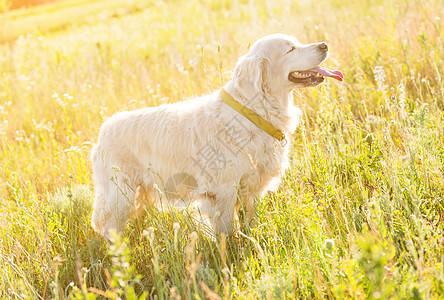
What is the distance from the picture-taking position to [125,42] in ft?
29.0

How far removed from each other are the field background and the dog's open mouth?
0.18m

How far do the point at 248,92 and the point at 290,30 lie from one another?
3465 mm

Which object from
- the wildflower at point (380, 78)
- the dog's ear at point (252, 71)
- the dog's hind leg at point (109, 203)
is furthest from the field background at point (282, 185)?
the dog's ear at point (252, 71)

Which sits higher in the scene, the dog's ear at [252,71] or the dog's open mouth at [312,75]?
the dog's ear at [252,71]

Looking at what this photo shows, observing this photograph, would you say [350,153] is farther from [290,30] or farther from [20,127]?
[20,127]

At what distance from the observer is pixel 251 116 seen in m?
2.76

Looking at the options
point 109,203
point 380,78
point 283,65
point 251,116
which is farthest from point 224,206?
point 380,78

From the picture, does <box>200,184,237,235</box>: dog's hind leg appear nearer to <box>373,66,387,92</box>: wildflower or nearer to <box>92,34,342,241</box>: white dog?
<box>92,34,342,241</box>: white dog

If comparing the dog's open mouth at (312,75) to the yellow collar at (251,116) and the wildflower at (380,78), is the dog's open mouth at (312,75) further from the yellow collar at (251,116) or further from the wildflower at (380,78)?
the yellow collar at (251,116)

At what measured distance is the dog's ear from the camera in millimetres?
2764

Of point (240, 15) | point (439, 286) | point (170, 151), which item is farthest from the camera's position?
point (240, 15)

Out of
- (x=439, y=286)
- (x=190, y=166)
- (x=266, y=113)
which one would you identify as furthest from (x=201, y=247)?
(x=439, y=286)

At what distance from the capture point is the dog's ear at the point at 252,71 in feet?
9.07

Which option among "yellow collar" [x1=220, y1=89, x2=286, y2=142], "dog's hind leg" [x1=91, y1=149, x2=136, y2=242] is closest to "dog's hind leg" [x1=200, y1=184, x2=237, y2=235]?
"yellow collar" [x1=220, y1=89, x2=286, y2=142]
